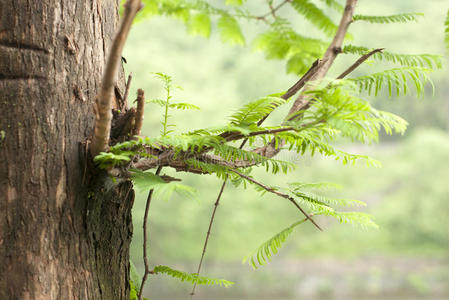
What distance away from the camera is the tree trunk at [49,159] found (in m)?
0.59

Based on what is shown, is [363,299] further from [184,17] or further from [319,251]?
[184,17]

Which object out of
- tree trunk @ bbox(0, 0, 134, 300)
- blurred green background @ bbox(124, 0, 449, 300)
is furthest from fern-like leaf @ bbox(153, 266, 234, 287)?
blurred green background @ bbox(124, 0, 449, 300)

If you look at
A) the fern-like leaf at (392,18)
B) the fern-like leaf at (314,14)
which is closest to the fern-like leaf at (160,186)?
the fern-like leaf at (392,18)

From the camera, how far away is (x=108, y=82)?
0.53 m

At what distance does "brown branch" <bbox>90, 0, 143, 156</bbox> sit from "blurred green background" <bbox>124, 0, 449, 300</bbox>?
21.9ft

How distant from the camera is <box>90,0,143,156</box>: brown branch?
49cm

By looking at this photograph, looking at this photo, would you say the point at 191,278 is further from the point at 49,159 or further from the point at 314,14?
the point at 314,14

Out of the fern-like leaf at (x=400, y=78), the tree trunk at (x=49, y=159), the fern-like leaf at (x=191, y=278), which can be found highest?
the fern-like leaf at (x=400, y=78)

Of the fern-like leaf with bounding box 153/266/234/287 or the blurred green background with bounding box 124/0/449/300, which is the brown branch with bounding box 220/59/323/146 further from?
the blurred green background with bounding box 124/0/449/300

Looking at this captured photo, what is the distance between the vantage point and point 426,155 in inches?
338

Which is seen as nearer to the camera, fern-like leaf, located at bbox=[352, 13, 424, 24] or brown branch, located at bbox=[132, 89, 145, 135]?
brown branch, located at bbox=[132, 89, 145, 135]

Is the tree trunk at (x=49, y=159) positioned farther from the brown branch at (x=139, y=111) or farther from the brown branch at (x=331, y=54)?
the brown branch at (x=331, y=54)

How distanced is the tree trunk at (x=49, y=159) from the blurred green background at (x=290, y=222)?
6.62 metres

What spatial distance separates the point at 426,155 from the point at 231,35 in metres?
8.12
